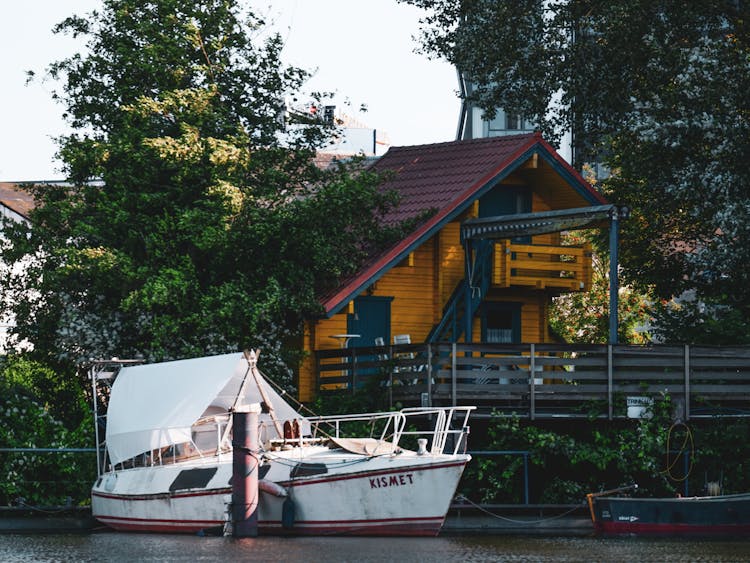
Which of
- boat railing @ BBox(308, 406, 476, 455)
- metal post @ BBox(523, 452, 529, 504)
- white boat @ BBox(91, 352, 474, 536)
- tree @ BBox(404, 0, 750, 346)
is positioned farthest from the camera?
tree @ BBox(404, 0, 750, 346)

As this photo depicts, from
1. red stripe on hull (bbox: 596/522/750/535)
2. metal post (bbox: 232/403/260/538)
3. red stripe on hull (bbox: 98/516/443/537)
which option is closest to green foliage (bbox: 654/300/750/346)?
red stripe on hull (bbox: 596/522/750/535)

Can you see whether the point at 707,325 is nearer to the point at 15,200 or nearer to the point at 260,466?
the point at 260,466

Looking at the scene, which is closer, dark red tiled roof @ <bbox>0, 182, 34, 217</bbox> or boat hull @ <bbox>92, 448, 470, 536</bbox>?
boat hull @ <bbox>92, 448, 470, 536</bbox>

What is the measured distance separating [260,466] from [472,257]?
12161mm

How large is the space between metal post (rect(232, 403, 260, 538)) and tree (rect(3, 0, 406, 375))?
23.0ft

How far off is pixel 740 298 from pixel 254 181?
1192cm

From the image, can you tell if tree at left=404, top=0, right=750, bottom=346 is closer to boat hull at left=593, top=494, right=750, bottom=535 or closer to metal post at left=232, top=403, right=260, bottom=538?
boat hull at left=593, top=494, right=750, bottom=535

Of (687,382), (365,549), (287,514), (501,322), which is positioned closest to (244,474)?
(287,514)

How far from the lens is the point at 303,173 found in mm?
39219

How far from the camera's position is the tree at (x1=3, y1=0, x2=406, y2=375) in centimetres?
3600

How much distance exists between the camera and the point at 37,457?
32.8m

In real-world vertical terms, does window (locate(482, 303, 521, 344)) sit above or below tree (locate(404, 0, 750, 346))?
below

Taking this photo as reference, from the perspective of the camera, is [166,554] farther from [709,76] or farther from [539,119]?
[539,119]

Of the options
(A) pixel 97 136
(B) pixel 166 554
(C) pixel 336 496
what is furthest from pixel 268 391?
(A) pixel 97 136
